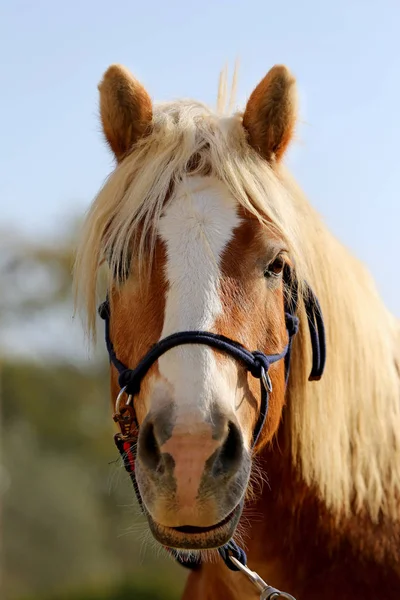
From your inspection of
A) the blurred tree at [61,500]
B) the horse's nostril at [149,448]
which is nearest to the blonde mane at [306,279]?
the horse's nostril at [149,448]

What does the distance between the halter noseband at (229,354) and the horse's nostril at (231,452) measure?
283 millimetres

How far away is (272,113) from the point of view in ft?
10.5

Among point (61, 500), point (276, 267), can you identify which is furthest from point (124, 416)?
point (61, 500)

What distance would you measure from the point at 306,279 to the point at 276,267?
0.81 ft

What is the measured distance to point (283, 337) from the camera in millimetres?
2984

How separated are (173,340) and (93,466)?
1477 centimetres

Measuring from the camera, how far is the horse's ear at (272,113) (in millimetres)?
3162

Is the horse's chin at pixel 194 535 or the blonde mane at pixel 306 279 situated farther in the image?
the blonde mane at pixel 306 279

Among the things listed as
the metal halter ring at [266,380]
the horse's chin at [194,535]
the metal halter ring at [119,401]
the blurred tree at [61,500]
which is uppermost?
the metal halter ring at [266,380]

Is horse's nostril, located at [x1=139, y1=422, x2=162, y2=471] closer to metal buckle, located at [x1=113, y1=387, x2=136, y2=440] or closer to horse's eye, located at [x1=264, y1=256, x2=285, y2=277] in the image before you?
metal buckle, located at [x1=113, y1=387, x2=136, y2=440]

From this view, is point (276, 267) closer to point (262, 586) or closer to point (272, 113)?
point (272, 113)

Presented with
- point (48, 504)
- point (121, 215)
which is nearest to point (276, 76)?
point (121, 215)

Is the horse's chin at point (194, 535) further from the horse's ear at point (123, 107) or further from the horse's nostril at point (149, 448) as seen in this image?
the horse's ear at point (123, 107)

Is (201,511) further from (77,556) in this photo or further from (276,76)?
(77,556)
